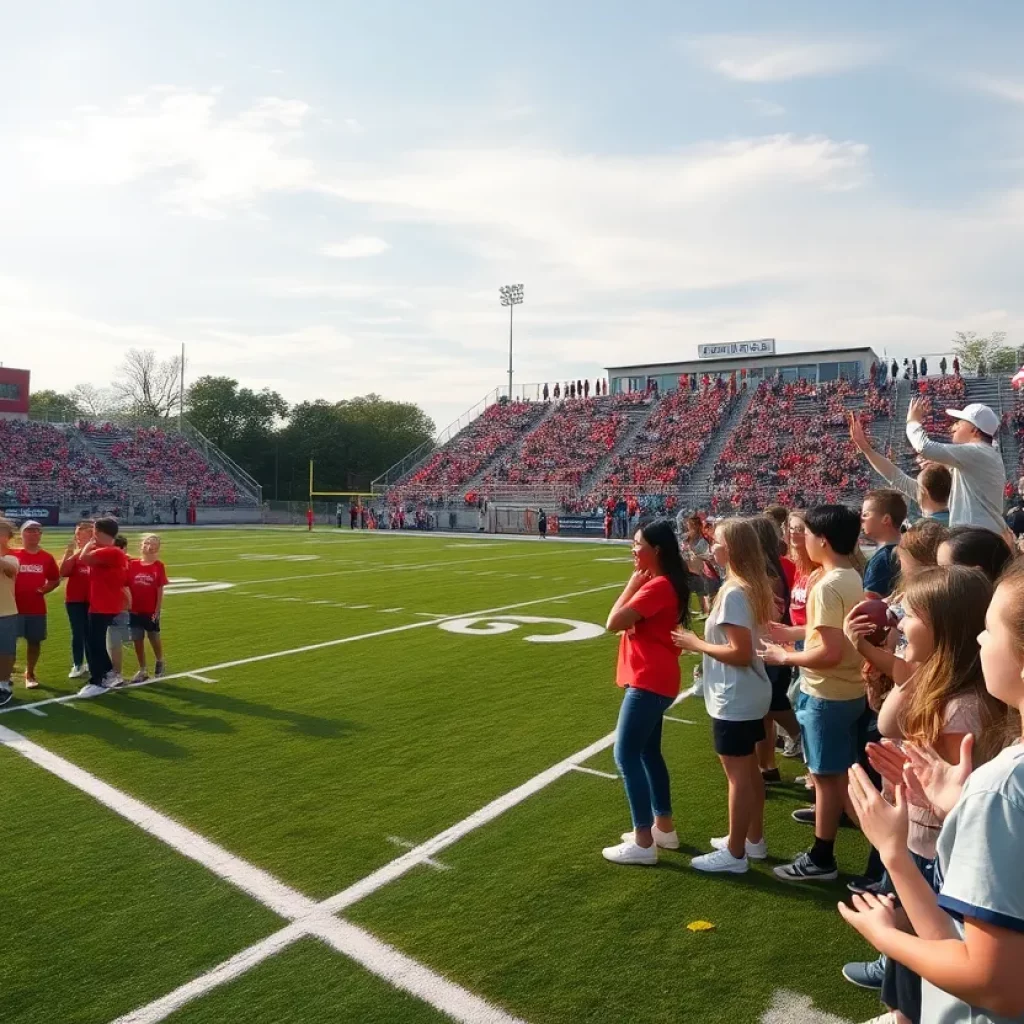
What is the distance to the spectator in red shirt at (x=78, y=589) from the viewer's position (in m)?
8.62

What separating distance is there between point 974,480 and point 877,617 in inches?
86.3

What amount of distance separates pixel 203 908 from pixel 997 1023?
3.48 meters

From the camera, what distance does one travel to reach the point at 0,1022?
3258 millimetres

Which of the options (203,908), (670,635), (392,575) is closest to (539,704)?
(670,635)

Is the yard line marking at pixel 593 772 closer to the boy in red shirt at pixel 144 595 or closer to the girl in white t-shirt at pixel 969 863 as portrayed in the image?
the girl in white t-shirt at pixel 969 863

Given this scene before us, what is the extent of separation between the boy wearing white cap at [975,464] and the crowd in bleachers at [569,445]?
3870 cm

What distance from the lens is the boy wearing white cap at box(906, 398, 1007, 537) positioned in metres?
5.07

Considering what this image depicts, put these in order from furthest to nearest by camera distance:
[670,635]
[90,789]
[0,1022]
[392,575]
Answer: [392,575], [90,789], [670,635], [0,1022]

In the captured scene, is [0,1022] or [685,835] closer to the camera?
[0,1022]

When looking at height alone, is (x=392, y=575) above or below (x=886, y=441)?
below

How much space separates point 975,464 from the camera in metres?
5.12

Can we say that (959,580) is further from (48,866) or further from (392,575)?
(392,575)

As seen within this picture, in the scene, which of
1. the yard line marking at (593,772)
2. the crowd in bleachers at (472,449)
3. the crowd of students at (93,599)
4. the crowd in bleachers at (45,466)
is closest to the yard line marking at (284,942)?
the yard line marking at (593,772)

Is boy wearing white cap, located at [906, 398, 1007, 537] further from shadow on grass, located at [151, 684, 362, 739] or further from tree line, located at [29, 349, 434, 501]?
tree line, located at [29, 349, 434, 501]
